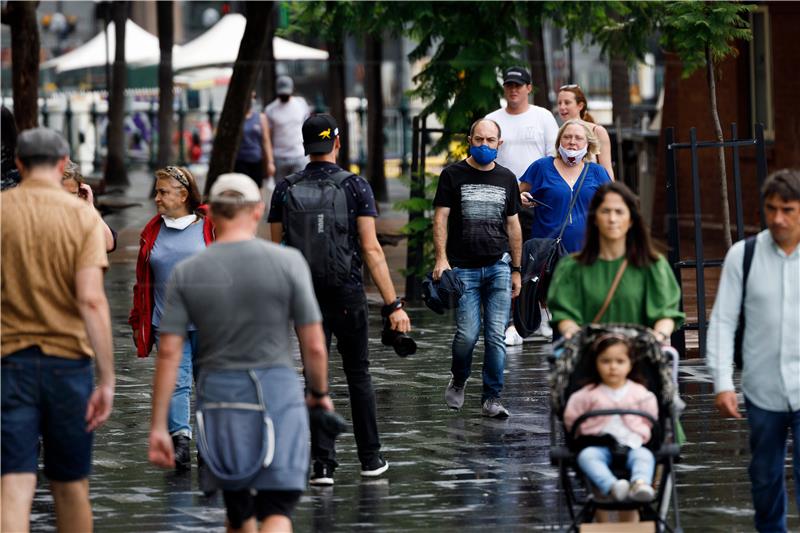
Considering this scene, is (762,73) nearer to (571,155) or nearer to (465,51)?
(465,51)

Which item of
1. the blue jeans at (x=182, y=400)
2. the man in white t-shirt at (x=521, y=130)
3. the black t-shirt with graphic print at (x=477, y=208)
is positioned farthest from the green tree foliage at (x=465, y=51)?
the blue jeans at (x=182, y=400)

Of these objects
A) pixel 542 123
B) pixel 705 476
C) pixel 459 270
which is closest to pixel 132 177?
pixel 542 123

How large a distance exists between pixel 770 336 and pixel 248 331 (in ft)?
6.96

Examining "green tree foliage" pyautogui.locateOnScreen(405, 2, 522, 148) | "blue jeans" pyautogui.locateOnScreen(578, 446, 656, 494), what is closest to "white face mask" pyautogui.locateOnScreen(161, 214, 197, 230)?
"blue jeans" pyautogui.locateOnScreen(578, 446, 656, 494)

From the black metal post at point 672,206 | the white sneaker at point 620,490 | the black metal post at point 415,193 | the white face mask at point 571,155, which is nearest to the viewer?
the white sneaker at point 620,490

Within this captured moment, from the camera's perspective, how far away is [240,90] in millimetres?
19391

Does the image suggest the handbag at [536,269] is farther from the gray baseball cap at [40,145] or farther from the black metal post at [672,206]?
the gray baseball cap at [40,145]

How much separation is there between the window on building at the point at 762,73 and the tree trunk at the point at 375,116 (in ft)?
14.7

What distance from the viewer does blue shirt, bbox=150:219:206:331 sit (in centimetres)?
986

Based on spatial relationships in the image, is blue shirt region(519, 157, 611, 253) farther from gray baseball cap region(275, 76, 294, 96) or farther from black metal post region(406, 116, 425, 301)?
gray baseball cap region(275, 76, 294, 96)

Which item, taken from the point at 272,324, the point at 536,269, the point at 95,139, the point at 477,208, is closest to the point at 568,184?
the point at 536,269

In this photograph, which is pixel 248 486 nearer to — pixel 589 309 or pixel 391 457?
pixel 589 309

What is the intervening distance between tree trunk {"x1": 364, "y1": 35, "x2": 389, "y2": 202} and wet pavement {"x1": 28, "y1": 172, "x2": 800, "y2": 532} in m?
6.56

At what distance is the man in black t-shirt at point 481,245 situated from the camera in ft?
36.3
